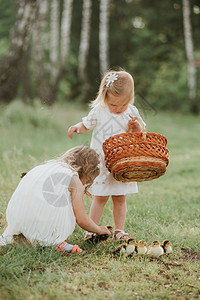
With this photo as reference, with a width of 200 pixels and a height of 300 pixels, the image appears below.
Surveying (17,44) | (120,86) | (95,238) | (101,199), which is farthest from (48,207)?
(17,44)

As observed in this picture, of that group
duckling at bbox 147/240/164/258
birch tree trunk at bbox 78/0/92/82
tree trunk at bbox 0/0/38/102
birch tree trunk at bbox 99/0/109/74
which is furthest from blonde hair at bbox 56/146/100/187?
birch tree trunk at bbox 78/0/92/82

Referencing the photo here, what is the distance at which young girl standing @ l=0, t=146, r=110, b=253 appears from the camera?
106 inches

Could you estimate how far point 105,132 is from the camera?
3229mm

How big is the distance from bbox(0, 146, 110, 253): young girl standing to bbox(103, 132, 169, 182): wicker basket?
0.23 metres

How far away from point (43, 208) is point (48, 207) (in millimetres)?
36

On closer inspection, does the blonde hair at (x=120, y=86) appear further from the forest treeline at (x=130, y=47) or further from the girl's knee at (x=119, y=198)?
the forest treeline at (x=130, y=47)

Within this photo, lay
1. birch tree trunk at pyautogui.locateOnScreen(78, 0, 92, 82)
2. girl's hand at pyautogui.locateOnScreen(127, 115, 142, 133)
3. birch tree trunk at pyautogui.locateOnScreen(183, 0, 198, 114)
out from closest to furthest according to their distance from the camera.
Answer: girl's hand at pyautogui.locateOnScreen(127, 115, 142, 133) < birch tree trunk at pyautogui.locateOnScreen(78, 0, 92, 82) < birch tree trunk at pyautogui.locateOnScreen(183, 0, 198, 114)

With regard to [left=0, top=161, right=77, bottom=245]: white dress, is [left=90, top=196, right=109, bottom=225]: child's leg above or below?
below

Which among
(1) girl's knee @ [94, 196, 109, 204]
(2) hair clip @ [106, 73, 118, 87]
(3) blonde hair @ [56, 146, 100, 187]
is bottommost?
(1) girl's knee @ [94, 196, 109, 204]

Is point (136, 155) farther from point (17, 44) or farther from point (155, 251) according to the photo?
point (17, 44)

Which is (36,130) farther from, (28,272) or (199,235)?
(28,272)

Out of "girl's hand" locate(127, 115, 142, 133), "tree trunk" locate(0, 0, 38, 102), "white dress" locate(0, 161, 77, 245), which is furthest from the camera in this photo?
"tree trunk" locate(0, 0, 38, 102)

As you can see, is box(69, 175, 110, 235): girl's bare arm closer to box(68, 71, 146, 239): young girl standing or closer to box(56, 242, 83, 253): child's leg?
box(56, 242, 83, 253): child's leg

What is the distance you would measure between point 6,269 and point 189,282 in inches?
45.7
